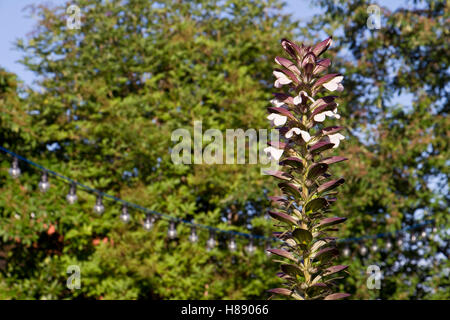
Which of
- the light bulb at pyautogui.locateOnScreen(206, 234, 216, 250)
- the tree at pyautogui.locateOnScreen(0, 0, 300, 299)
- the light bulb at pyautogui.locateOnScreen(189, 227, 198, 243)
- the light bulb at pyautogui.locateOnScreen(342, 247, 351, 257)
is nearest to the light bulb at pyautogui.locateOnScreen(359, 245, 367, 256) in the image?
the light bulb at pyautogui.locateOnScreen(342, 247, 351, 257)

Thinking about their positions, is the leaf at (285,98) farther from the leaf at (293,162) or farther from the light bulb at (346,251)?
the light bulb at (346,251)

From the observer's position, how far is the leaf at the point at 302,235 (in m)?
1.09

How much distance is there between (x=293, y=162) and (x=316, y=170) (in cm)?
5

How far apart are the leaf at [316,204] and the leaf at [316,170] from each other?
2.4 inches

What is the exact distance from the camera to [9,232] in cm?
617

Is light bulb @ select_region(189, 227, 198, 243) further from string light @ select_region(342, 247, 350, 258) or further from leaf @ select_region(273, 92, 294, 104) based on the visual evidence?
leaf @ select_region(273, 92, 294, 104)

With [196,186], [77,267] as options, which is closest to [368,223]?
[196,186]

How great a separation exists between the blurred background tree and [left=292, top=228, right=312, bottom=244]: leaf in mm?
5316

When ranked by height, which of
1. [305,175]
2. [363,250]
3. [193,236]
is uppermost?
[193,236]

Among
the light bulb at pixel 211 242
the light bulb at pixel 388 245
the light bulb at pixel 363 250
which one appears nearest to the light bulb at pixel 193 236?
the light bulb at pixel 211 242

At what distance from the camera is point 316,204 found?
3.65 ft

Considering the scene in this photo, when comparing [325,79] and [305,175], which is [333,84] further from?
[305,175]

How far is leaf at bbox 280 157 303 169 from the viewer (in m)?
1.12

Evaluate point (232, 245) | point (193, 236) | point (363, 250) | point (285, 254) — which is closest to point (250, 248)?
point (232, 245)
